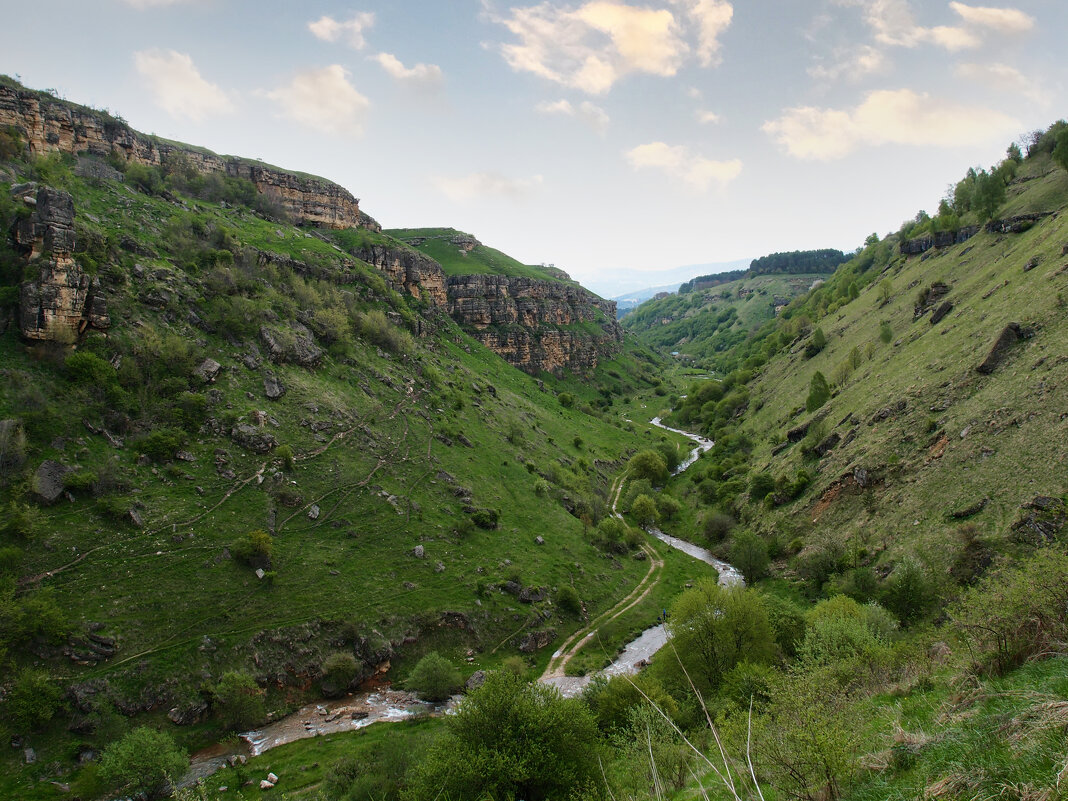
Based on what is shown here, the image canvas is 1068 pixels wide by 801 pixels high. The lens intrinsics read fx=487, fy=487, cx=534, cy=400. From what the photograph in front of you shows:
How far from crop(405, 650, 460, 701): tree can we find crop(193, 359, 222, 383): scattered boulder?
42978 mm

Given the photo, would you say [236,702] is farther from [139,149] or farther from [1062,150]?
[1062,150]

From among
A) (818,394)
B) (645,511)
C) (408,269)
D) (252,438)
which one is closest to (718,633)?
(645,511)

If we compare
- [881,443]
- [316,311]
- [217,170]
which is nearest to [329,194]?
[217,170]

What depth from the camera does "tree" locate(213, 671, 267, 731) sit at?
40.2 meters

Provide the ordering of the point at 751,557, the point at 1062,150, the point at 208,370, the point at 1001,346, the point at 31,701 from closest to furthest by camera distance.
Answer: the point at 31,701
the point at 1001,346
the point at 751,557
the point at 208,370
the point at 1062,150

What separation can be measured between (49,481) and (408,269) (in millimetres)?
94608

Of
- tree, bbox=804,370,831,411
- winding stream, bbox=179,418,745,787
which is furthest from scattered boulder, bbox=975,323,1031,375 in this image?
winding stream, bbox=179,418,745,787

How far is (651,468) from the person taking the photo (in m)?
99.8

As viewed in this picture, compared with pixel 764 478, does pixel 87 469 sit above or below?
above

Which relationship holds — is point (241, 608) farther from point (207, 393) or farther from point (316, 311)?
point (316, 311)

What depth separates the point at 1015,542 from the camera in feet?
124

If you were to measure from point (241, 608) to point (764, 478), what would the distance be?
6808 cm

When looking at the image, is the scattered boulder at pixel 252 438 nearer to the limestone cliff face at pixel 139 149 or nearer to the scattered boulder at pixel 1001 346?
the limestone cliff face at pixel 139 149

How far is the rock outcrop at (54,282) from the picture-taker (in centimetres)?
5081
